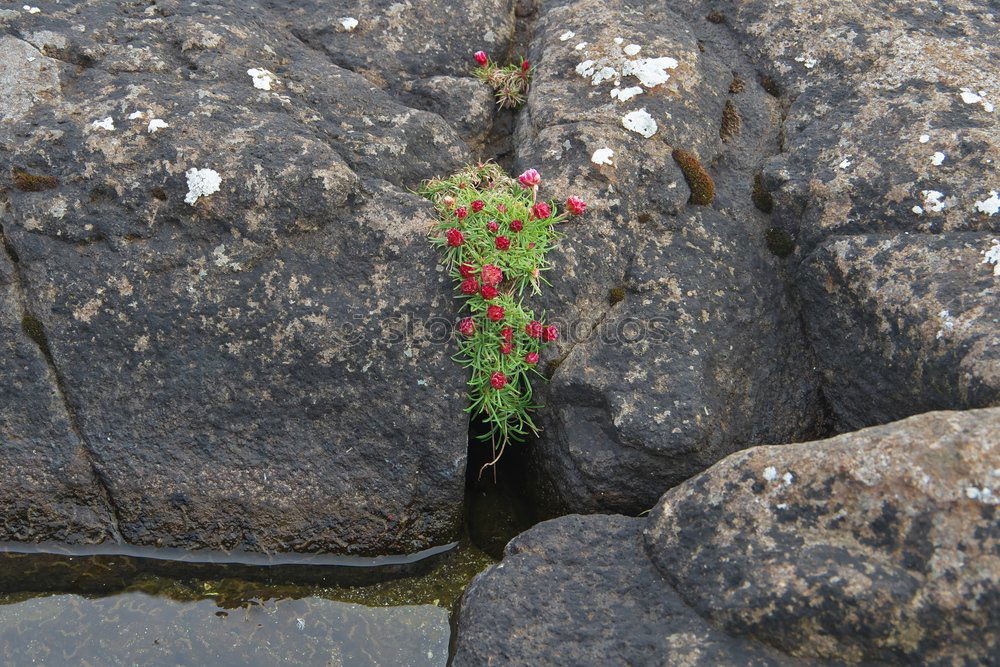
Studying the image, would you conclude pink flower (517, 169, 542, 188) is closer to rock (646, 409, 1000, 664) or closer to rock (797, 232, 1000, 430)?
rock (797, 232, 1000, 430)

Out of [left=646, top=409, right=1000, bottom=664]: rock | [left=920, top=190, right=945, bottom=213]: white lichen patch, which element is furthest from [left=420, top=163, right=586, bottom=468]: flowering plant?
[left=920, top=190, right=945, bottom=213]: white lichen patch

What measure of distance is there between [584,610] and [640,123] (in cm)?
331

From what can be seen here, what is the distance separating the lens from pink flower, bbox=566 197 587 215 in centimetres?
561

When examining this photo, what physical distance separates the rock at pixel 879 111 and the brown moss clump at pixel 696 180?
42cm

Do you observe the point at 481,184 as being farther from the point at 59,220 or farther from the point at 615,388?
the point at 59,220

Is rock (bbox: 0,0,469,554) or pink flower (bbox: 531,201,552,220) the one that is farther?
pink flower (bbox: 531,201,552,220)

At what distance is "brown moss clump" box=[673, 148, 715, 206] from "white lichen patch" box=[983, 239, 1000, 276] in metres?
1.67

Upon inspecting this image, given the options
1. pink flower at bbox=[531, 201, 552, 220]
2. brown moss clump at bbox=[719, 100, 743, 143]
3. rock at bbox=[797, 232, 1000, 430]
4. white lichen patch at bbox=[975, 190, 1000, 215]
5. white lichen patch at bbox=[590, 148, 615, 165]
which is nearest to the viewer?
rock at bbox=[797, 232, 1000, 430]

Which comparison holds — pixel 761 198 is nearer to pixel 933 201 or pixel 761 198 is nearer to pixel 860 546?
pixel 933 201

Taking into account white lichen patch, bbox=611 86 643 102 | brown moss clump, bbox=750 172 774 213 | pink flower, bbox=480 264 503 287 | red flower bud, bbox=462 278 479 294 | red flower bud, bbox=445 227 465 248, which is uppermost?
white lichen patch, bbox=611 86 643 102

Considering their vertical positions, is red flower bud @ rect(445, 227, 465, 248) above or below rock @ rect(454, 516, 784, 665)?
above

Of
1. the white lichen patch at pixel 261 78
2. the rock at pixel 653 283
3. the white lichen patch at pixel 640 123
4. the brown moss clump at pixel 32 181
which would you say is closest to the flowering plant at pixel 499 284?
the rock at pixel 653 283

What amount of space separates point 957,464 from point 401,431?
9.78 feet

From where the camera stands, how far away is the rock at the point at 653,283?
17.4ft
